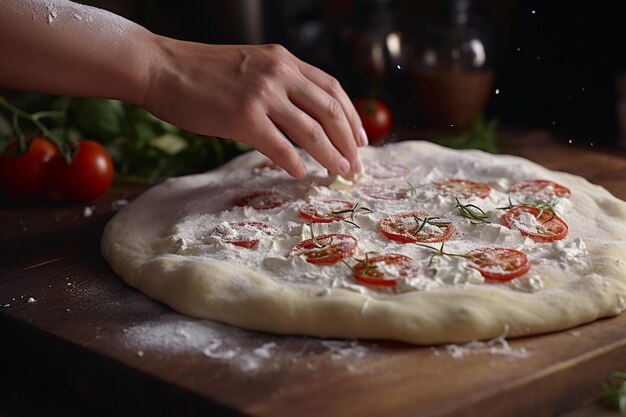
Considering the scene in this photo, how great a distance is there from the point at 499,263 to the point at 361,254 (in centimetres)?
30

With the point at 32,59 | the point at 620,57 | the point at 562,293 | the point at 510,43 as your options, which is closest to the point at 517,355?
the point at 562,293

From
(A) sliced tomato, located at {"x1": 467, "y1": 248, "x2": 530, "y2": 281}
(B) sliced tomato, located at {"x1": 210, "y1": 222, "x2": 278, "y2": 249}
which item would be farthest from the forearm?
(A) sliced tomato, located at {"x1": 467, "y1": 248, "x2": 530, "y2": 281}

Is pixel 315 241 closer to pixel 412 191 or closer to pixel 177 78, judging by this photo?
pixel 412 191

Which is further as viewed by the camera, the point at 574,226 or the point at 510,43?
the point at 510,43

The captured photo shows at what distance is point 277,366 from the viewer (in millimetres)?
1662

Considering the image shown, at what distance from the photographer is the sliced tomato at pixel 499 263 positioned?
1.88 m

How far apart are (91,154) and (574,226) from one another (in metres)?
1.50

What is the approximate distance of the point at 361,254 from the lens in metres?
1.98

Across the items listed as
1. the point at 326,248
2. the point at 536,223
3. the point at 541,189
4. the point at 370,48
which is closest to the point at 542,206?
the point at 536,223

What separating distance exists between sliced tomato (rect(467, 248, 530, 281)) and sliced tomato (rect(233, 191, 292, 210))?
1.83 ft

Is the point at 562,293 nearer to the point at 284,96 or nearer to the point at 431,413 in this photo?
the point at 431,413

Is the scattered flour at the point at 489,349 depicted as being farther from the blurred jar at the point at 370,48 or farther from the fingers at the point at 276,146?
the blurred jar at the point at 370,48

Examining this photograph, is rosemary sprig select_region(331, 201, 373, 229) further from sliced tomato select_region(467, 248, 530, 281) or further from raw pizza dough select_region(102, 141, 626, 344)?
sliced tomato select_region(467, 248, 530, 281)

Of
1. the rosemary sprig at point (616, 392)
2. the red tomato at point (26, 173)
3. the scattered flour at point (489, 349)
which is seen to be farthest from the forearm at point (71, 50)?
the rosemary sprig at point (616, 392)
